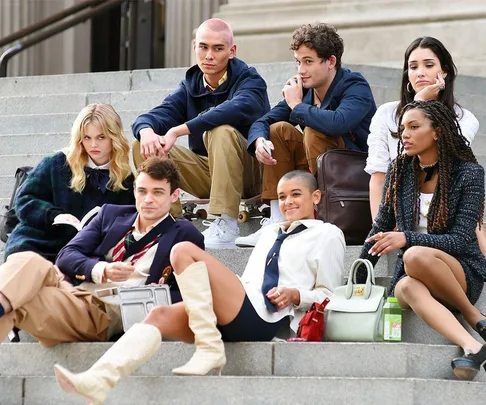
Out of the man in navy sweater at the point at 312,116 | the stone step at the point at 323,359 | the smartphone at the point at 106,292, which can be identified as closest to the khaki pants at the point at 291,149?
the man in navy sweater at the point at 312,116

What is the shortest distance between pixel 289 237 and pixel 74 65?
8.82 meters

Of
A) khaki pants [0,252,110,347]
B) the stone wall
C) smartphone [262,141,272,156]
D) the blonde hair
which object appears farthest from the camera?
the stone wall

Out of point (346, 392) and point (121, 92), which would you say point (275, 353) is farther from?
point (121, 92)

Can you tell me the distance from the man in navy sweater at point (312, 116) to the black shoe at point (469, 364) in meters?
1.76

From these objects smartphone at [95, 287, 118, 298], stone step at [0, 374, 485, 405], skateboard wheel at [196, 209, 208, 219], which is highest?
skateboard wheel at [196, 209, 208, 219]

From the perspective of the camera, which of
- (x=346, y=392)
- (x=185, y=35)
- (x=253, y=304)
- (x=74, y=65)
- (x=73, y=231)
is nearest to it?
(x=346, y=392)

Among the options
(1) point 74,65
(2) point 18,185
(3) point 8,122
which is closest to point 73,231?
(2) point 18,185

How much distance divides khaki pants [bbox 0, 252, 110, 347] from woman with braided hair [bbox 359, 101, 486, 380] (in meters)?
1.25

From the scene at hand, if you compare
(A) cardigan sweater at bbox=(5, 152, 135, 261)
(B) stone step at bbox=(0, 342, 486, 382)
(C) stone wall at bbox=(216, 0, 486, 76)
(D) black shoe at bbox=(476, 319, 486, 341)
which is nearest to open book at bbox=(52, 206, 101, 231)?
(A) cardigan sweater at bbox=(5, 152, 135, 261)

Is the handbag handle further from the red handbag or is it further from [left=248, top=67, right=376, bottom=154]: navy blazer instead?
[left=248, top=67, right=376, bottom=154]: navy blazer

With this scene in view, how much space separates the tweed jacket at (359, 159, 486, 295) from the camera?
7.26 metres

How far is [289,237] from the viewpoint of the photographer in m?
7.57

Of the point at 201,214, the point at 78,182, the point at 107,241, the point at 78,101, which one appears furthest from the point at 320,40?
the point at 78,101

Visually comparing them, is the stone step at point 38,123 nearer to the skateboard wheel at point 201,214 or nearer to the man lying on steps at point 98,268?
the skateboard wheel at point 201,214
